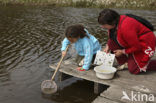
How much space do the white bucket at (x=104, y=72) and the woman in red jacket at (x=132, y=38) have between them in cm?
31

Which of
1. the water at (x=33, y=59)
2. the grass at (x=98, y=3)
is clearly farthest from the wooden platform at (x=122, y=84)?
the grass at (x=98, y=3)

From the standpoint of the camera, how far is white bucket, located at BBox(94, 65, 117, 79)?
143 inches

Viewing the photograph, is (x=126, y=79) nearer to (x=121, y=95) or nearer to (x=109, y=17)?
(x=121, y=95)

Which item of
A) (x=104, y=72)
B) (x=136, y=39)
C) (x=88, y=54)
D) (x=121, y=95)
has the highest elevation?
(x=136, y=39)

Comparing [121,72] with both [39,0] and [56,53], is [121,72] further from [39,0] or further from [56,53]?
[39,0]

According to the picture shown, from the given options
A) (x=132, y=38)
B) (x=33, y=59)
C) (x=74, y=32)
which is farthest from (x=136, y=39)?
(x=33, y=59)

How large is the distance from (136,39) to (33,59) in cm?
315

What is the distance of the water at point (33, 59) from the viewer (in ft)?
13.3

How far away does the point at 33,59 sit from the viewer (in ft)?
19.0

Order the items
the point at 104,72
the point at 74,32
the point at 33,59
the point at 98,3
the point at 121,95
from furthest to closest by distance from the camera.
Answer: the point at 98,3 → the point at 33,59 → the point at 74,32 → the point at 104,72 → the point at 121,95

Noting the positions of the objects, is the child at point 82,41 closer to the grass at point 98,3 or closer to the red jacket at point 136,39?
the red jacket at point 136,39

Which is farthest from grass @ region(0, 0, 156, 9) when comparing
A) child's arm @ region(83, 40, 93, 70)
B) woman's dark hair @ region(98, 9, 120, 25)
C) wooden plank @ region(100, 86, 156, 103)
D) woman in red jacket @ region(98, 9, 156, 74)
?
wooden plank @ region(100, 86, 156, 103)

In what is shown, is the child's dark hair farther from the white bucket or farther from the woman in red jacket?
the white bucket

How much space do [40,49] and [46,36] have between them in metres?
1.61
